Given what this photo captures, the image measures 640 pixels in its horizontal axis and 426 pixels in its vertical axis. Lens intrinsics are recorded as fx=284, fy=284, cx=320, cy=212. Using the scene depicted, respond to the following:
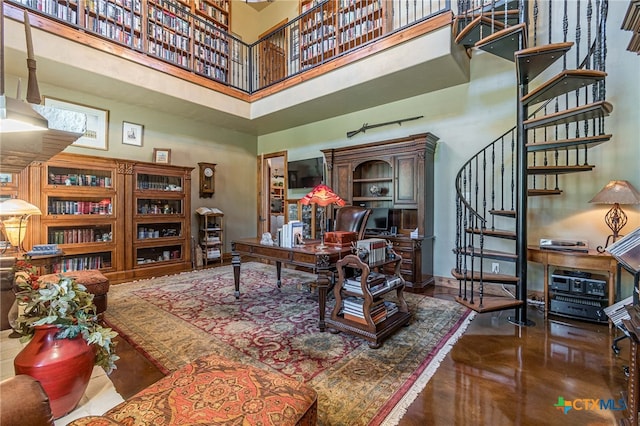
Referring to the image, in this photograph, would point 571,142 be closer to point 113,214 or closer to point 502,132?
point 502,132

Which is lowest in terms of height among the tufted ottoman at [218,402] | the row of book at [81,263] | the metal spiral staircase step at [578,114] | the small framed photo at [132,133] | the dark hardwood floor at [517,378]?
the dark hardwood floor at [517,378]

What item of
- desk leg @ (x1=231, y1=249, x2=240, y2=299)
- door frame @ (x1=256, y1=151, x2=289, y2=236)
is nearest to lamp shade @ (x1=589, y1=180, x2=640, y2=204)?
desk leg @ (x1=231, y1=249, x2=240, y2=299)

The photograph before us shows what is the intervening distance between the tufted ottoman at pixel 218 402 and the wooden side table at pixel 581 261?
114 inches

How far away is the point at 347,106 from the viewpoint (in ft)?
15.5

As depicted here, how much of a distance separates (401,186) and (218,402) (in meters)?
3.61

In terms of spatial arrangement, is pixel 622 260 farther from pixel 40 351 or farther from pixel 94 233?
pixel 94 233

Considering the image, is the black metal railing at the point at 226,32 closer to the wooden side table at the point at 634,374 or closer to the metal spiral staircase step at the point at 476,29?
the metal spiral staircase step at the point at 476,29

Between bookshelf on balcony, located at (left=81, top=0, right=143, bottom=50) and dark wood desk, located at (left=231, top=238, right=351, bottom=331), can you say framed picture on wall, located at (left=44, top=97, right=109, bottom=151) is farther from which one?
dark wood desk, located at (left=231, top=238, right=351, bottom=331)

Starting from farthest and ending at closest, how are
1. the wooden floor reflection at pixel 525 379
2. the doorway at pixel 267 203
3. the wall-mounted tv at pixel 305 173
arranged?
the doorway at pixel 267 203
the wall-mounted tv at pixel 305 173
the wooden floor reflection at pixel 525 379

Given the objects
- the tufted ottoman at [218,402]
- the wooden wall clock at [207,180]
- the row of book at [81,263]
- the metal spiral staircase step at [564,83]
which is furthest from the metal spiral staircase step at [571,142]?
the row of book at [81,263]

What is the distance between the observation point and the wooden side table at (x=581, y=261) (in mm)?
2561

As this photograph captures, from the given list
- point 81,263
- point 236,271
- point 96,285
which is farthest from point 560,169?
point 81,263

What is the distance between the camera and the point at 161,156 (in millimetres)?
A: 5035

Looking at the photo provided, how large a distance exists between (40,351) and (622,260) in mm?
2869
